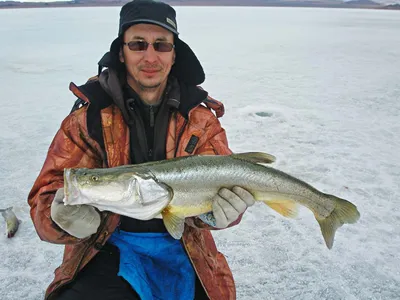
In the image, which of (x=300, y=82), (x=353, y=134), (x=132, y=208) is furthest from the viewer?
(x=300, y=82)

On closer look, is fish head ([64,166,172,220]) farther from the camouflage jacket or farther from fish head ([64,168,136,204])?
the camouflage jacket

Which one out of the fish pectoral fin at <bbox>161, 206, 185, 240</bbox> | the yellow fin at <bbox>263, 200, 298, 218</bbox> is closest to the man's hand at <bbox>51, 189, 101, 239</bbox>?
the fish pectoral fin at <bbox>161, 206, 185, 240</bbox>

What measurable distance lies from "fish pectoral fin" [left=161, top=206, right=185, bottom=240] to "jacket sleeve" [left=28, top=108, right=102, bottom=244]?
62 cm

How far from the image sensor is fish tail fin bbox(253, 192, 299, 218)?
7.83 ft

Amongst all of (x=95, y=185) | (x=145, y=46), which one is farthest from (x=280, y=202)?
(x=145, y=46)

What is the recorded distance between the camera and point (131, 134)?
2.64 meters

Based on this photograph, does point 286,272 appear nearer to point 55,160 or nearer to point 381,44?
point 55,160

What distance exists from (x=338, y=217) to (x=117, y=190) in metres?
1.48

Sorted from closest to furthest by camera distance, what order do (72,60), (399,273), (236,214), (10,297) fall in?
(236,214) < (10,297) < (399,273) < (72,60)

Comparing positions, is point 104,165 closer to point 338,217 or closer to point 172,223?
point 172,223

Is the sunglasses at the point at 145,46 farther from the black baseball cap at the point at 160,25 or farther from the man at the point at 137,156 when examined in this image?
the black baseball cap at the point at 160,25

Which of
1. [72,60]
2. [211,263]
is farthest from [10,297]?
[72,60]

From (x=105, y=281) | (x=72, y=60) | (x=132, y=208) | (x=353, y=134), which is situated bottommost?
(x=72, y=60)

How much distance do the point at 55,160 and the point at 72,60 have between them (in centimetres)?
1274
